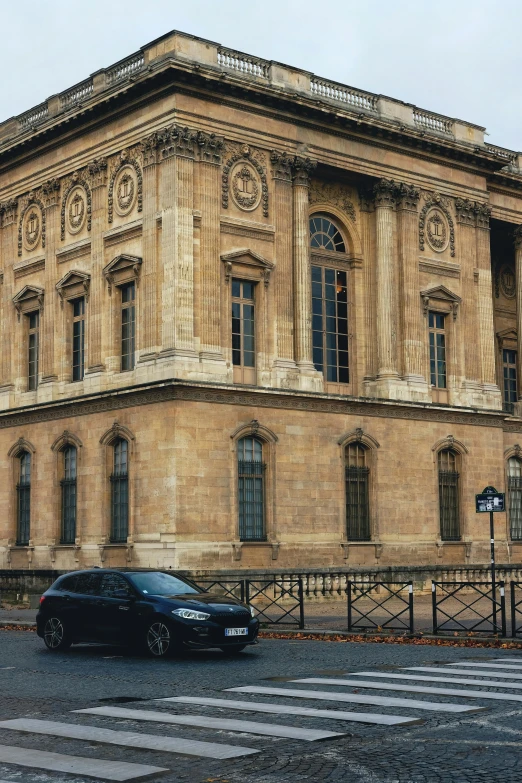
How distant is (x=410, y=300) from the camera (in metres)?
42.3

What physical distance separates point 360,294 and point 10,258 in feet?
43.0

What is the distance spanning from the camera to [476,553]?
4272 cm

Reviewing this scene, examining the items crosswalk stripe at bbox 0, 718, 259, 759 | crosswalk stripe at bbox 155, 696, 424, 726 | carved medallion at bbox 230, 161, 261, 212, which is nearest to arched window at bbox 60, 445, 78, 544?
carved medallion at bbox 230, 161, 261, 212

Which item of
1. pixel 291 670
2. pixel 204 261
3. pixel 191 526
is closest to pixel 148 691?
pixel 291 670

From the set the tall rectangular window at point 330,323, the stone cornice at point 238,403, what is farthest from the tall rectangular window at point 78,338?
the tall rectangular window at point 330,323

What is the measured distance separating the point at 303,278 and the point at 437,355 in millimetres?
7056

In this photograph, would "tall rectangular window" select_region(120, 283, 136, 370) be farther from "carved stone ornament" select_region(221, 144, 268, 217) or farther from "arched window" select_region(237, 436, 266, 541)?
"arched window" select_region(237, 436, 266, 541)

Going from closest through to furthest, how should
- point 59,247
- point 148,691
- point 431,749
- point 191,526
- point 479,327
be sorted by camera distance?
point 431,749 < point 148,691 < point 191,526 < point 59,247 < point 479,327

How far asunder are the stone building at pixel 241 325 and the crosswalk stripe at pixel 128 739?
22.1 m

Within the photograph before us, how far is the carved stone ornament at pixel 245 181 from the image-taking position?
3775 cm

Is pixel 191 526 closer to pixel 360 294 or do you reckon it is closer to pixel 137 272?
pixel 137 272

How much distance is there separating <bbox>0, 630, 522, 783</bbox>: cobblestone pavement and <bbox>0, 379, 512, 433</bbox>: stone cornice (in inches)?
575

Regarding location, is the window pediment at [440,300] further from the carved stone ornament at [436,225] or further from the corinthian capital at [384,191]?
the corinthian capital at [384,191]

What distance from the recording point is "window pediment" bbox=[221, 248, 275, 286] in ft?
122
